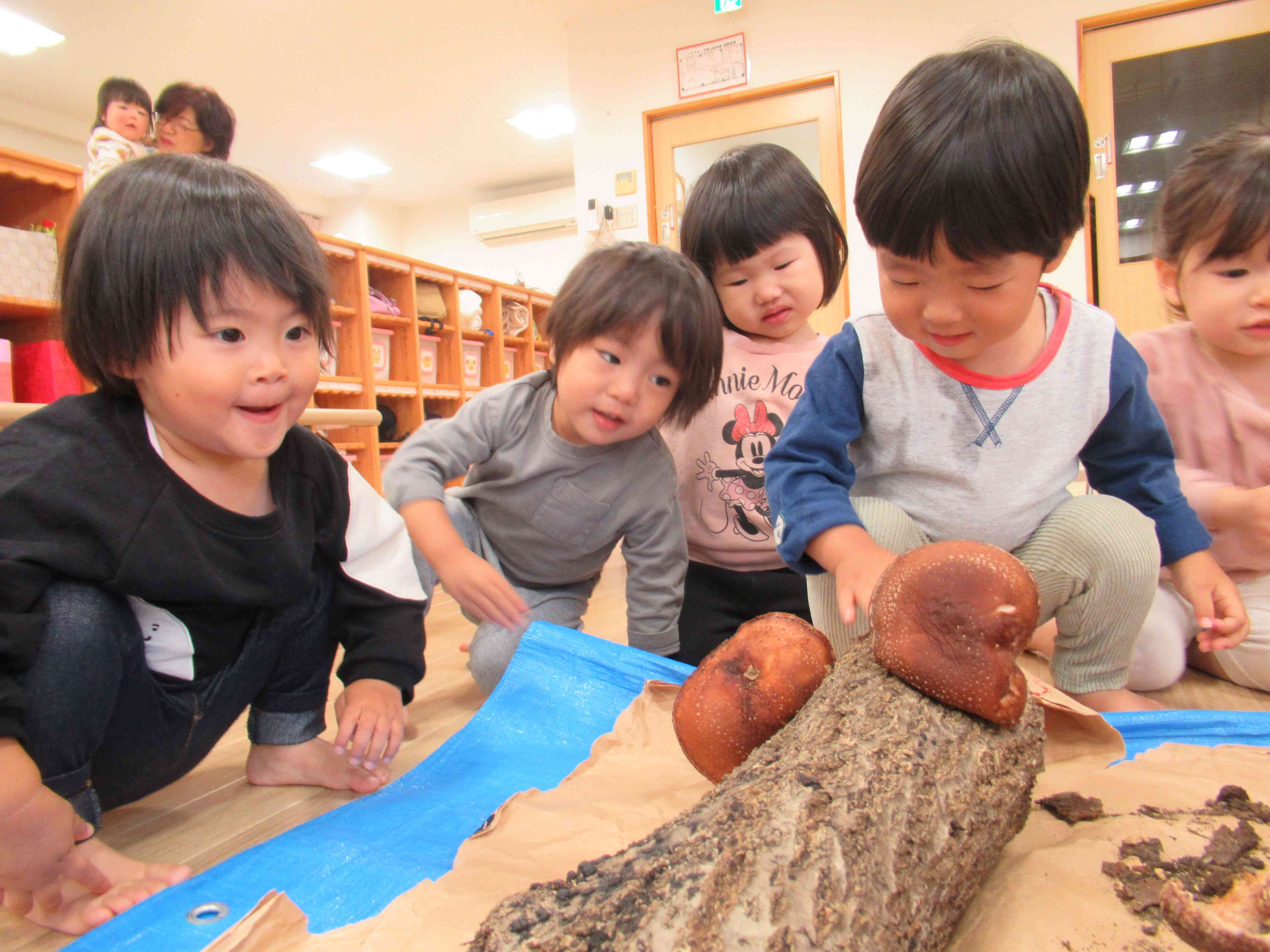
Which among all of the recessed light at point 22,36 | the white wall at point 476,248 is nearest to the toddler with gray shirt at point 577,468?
the recessed light at point 22,36

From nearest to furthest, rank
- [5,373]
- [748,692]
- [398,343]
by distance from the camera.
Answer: [748,692] < [5,373] < [398,343]

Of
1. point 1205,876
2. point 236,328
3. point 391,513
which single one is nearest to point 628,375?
point 391,513

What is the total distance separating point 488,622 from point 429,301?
3660 millimetres

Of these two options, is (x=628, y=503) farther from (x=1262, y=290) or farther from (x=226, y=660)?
(x=1262, y=290)

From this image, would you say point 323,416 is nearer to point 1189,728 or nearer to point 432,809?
point 432,809

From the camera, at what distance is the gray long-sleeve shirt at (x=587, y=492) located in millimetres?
1263

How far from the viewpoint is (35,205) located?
2316 millimetres

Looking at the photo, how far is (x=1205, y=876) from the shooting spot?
473 mm

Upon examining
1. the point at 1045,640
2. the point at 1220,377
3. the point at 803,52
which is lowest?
the point at 1045,640

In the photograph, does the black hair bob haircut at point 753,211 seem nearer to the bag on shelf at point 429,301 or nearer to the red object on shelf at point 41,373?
the red object on shelf at point 41,373

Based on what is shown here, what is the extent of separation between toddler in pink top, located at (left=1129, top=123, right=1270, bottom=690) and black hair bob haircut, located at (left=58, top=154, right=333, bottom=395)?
1195 mm

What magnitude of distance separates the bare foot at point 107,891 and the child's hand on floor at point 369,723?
183mm

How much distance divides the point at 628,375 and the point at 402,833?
0.65 meters

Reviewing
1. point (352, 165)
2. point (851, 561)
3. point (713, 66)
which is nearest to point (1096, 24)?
point (713, 66)
